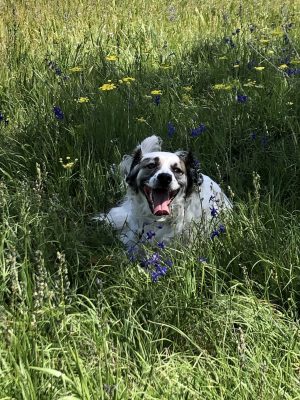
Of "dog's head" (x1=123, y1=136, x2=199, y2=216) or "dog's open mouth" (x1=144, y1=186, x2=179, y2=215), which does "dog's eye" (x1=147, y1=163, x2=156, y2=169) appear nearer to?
"dog's head" (x1=123, y1=136, x2=199, y2=216)

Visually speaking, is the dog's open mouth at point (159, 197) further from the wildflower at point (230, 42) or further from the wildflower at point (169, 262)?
the wildflower at point (230, 42)

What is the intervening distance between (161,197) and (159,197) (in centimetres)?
1

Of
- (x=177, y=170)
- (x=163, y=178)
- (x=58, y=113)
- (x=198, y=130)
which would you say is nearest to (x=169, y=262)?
(x=163, y=178)

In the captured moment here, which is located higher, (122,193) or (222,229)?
(222,229)

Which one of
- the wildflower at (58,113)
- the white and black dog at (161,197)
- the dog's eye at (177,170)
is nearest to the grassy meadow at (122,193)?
the wildflower at (58,113)

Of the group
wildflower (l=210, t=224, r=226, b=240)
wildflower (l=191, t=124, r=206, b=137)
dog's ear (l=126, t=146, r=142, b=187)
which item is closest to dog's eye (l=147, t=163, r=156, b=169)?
dog's ear (l=126, t=146, r=142, b=187)

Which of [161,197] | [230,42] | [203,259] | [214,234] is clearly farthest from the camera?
[230,42]

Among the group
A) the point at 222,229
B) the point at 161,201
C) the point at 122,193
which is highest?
the point at 222,229

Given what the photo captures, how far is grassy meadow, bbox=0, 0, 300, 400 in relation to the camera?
2012mm

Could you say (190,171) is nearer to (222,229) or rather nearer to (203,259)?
(222,229)

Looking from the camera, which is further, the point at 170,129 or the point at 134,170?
the point at 170,129

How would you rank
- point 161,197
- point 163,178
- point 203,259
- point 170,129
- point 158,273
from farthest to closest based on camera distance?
point 170,129 < point 161,197 < point 163,178 < point 203,259 < point 158,273

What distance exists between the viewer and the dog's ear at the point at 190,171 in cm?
364

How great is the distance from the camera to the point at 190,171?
145 inches
